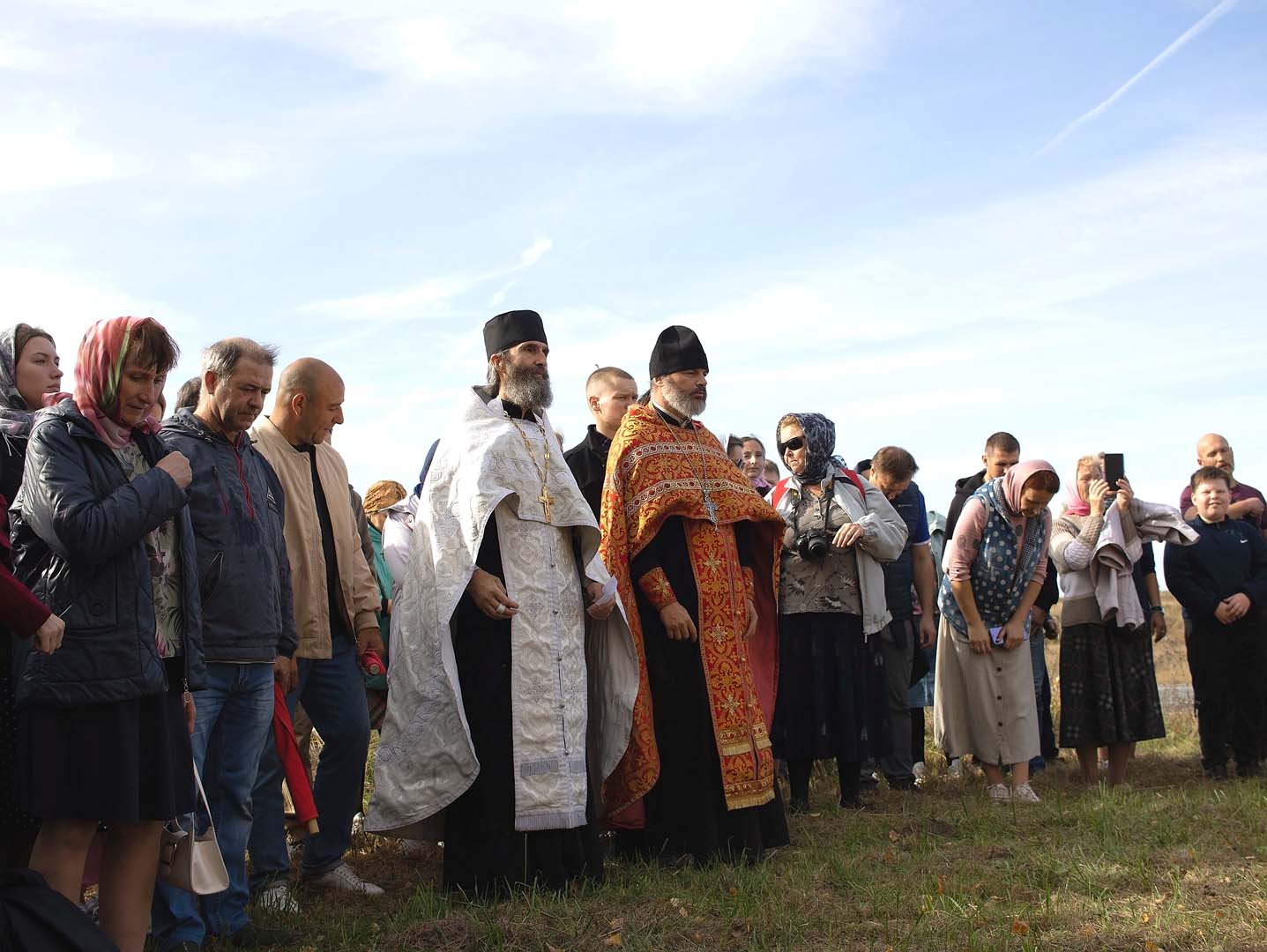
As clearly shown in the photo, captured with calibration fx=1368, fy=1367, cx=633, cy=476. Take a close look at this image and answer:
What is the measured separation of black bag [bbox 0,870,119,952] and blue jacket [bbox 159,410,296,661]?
4.00ft

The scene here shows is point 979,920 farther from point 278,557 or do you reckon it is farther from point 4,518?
point 4,518

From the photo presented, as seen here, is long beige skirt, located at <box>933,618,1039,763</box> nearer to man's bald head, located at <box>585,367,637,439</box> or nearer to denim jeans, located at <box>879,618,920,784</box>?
denim jeans, located at <box>879,618,920,784</box>

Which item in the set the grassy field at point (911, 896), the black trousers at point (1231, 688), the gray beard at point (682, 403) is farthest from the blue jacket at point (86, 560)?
the black trousers at point (1231, 688)

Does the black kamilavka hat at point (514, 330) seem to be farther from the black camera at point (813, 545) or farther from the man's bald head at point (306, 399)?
the black camera at point (813, 545)

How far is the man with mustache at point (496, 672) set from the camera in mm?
5367

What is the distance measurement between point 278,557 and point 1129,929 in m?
3.16

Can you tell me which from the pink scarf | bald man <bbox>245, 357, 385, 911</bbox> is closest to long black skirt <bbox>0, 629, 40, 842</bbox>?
the pink scarf

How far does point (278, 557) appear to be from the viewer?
4832 millimetres

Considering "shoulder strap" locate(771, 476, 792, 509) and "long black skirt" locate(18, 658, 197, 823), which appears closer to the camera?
"long black skirt" locate(18, 658, 197, 823)

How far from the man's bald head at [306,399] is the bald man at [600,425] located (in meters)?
1.81

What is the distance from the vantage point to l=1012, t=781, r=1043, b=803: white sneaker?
25.1 feet

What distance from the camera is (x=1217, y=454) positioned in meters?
9.58

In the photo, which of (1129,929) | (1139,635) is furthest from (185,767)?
(1139,635)

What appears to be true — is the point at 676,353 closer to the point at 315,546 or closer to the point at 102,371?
the point at 315,546
